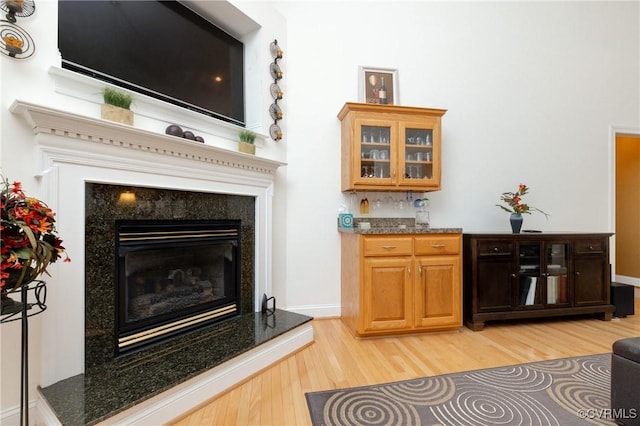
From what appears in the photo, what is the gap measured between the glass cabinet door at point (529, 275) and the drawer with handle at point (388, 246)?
3.96 ft

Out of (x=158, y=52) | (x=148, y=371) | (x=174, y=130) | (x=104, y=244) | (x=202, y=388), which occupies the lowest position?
(x=202, y=388)

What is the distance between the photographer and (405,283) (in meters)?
2.53

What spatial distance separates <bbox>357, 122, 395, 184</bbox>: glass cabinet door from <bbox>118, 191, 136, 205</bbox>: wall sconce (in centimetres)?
182

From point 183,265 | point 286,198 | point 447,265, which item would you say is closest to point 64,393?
point 183,265

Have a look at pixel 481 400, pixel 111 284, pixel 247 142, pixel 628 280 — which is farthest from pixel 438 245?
pixel 628 280

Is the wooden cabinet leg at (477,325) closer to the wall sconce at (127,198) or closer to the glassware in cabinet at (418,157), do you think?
the glassware in cabinet at (418,157)

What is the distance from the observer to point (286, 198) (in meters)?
2.96

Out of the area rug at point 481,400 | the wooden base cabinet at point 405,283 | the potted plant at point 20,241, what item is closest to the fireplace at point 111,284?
the potted plant at point 20,241

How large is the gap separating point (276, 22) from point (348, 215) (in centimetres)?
202

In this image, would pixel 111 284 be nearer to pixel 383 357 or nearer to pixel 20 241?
pixel 20 241

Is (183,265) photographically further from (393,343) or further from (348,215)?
(393,343)

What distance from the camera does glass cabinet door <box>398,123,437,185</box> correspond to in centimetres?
281

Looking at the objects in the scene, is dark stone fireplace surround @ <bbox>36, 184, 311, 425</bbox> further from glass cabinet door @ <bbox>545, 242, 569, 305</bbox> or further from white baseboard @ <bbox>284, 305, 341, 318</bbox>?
glass cabinet door @ <bbox>545, 242, 569, 305</bbox>

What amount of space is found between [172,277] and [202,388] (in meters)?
0.82
